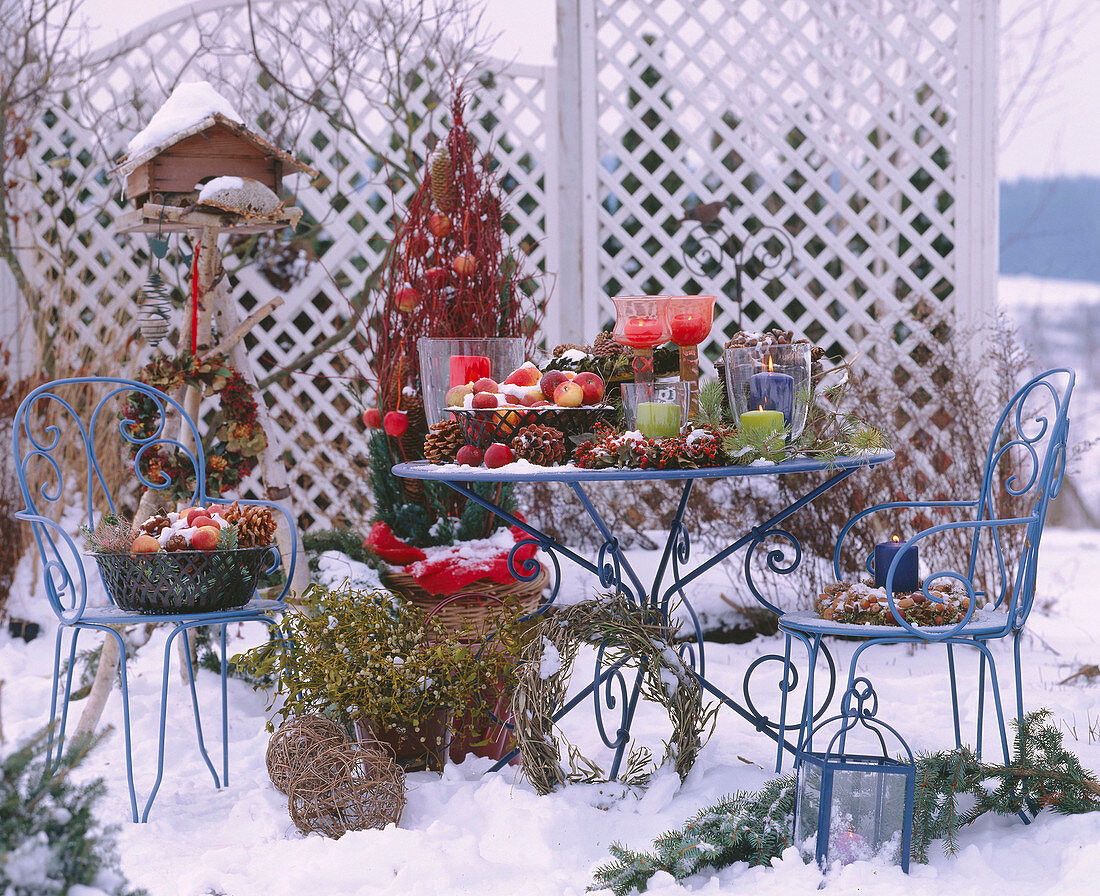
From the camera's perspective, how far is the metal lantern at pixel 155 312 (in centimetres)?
257

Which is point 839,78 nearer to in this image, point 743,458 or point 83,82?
point 743,458

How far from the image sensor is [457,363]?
2.18 metres

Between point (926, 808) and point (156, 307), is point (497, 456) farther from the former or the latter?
point (156, 307)

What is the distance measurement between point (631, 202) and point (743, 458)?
253 cm

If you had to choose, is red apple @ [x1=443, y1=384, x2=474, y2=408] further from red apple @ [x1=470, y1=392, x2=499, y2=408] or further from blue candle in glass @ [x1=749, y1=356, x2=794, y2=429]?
blue candle in glass @ [x1=749, y1=356, x2=794, y2=429]

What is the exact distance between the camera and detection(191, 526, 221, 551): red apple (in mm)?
2143

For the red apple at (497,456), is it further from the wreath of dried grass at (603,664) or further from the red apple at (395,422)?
the red apple at (395,422)

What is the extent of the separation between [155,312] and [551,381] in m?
1.15

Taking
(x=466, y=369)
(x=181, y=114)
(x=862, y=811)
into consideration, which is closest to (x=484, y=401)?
(x=466, y=369)

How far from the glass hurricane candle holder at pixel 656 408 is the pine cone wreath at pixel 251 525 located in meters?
0.86

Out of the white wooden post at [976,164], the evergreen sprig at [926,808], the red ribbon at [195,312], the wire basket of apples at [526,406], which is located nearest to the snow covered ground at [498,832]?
the evergreen sprig at [926,808]

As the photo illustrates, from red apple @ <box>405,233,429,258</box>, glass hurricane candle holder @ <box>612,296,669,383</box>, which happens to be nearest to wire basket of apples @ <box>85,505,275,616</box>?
glass hurricane candle holder @ <box>612,296,669,383</box>

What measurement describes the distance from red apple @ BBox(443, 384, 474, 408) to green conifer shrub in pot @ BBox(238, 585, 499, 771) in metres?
0.50

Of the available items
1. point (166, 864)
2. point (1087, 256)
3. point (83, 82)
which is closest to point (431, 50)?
point (83, 82)
